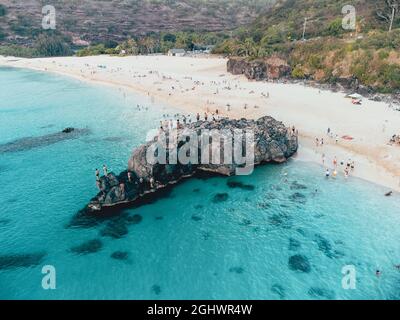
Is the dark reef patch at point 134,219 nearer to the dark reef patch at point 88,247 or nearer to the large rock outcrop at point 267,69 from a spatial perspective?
the dark reef patch at point 88,247

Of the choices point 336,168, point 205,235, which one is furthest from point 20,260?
point 336,168

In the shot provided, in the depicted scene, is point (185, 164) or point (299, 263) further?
point (185, 164)

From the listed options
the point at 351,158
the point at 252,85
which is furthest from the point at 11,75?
the point at 351,158

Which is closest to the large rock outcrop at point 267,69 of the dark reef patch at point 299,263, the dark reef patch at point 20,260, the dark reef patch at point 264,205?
the dark reef patch at point 264,205

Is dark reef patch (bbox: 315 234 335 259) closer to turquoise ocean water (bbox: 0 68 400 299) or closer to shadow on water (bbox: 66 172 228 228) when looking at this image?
turquoise ocean water (bbox: 0 68 400 299)

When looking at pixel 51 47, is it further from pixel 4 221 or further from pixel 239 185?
pixel 239 185
